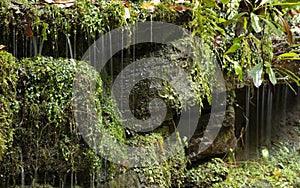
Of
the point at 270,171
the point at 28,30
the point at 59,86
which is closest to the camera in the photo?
the point at 59,86

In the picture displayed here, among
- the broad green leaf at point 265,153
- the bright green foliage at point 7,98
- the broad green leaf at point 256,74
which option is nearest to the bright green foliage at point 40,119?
the bright green foliage at point 7,98

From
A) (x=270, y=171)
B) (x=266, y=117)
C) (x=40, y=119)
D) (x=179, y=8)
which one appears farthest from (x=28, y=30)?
(x=266, y=117)

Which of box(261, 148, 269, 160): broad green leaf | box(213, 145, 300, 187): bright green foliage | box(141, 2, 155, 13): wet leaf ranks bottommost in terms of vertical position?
box(213, 145, 300, 187): bright green foliage

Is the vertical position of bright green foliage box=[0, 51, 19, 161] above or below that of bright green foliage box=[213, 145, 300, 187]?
above

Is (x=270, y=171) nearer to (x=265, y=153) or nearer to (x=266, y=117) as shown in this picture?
(x=265, y=153)

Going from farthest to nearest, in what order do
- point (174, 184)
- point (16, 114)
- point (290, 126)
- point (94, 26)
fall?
point (290, 126)
point (174, 184)
point (94, 26)
point (16, 114)

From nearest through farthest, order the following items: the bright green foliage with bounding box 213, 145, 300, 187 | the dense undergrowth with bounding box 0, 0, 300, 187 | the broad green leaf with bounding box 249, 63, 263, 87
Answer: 1. the broad green leaf with bounding box 249, 63, 263, 87
2. the dense undergrowth with bounding box 0, 0, 300, 187
3. the bright green foliage with bounding box 213, 145, 300, 187

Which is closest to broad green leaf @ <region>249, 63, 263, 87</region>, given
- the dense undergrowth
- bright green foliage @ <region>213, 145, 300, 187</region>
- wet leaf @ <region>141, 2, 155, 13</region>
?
the dense undergrowth

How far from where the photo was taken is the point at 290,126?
18.1ft

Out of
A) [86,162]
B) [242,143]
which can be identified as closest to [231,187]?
[242,143]

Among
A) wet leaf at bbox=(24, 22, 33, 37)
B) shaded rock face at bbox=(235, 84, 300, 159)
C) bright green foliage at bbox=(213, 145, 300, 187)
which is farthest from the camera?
shaded rock face at bbox=(235, 84, 300, 159)

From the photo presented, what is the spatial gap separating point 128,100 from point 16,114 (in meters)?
1.07

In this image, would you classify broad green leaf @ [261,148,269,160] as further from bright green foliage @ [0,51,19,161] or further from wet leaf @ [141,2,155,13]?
bright green foliage @ [0,51,19,161]

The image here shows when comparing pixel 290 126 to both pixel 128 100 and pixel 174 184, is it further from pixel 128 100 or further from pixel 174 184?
pixel 128 100
